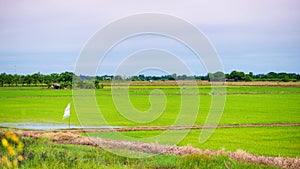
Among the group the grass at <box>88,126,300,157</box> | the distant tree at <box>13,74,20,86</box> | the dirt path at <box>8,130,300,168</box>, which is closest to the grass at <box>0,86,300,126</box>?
the grass at <box>88,126,300,157</box>

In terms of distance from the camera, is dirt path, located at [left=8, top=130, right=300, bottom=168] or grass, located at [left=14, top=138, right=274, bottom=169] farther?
dirt path, located at [left=8, top=130, right=300, bottom=168]

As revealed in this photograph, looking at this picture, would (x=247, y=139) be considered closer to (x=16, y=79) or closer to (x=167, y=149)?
(x=167, y=149)

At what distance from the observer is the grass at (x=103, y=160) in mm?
7062

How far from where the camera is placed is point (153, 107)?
24.0 meters

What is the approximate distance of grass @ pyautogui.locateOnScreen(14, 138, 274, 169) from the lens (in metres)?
7.06

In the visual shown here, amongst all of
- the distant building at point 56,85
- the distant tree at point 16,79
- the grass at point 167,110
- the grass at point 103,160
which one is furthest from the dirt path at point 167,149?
the distant tree at point 16,79

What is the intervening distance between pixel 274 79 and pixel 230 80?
28.1ft

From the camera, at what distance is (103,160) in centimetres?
765

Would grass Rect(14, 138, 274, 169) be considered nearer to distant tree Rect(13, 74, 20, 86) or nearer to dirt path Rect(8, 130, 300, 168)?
dirt path Rect(8, 130, 300, 168)

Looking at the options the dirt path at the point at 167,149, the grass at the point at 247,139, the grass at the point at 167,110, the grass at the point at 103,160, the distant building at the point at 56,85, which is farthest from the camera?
the distant building at the point at 56,85

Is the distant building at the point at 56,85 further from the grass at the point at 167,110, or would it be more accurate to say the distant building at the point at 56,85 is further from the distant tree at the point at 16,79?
the grass at the point at 167,110

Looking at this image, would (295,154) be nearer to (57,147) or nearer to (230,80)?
(57,147)

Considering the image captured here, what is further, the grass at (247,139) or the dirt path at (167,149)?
the grass at (247,139)

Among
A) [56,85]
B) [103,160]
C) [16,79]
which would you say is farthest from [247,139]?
[16,79]
